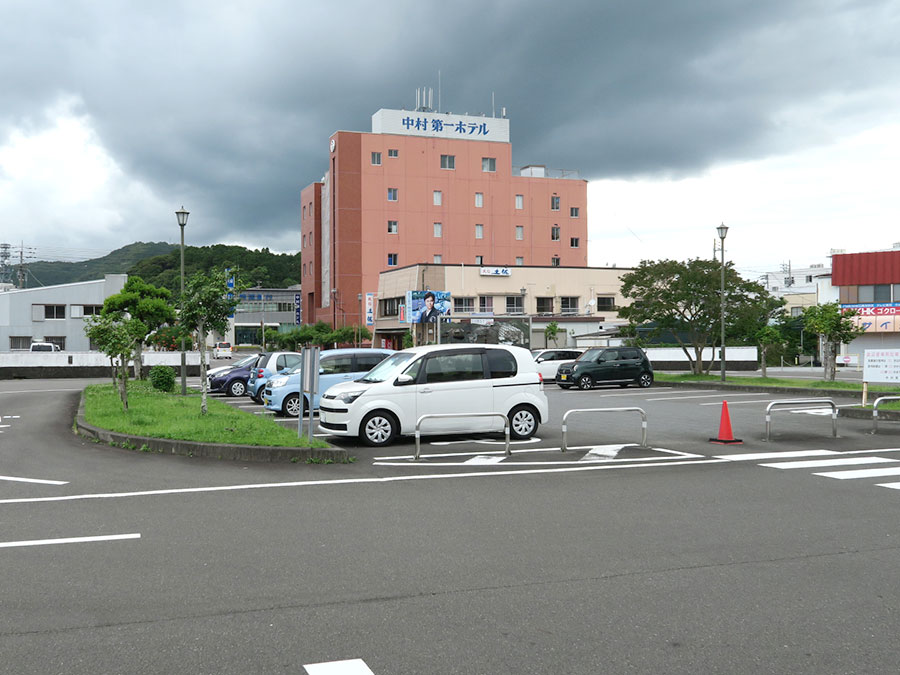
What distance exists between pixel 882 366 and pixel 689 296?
15.4m

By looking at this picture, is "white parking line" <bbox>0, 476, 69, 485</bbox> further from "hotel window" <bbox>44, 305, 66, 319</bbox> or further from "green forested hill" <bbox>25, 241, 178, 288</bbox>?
"green forested hill" <bbox>25, 241, 178, 288</bbox>

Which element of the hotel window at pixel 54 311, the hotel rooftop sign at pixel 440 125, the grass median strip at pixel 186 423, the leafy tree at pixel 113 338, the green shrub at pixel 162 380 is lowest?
the grass median strip at pixel 186 423

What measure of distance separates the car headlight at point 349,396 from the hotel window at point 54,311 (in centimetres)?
5849

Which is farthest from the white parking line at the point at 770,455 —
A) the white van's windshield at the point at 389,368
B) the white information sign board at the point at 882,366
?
the white information sign board at the point at 882,366

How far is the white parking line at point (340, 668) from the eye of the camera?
4164 millimetres

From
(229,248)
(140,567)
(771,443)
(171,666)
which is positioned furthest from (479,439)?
(229,248)

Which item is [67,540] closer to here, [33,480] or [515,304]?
[33,480]

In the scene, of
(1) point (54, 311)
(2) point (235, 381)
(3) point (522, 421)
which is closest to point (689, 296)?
(2) point (235, 381)

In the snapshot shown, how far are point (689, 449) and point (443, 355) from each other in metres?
4.59

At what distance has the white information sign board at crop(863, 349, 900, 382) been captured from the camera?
2000 centimetres

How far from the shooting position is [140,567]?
20.4 feet

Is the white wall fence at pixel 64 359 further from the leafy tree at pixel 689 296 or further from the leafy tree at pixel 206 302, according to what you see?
the leafy tree at pixel 206 302

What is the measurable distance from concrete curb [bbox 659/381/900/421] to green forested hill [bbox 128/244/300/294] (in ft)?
223

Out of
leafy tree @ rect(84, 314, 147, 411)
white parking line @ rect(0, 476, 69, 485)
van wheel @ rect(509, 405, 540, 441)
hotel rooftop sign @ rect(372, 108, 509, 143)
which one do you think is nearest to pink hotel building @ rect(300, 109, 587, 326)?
hotel rooftop sign @ rect(372, 108, 509, 143)
